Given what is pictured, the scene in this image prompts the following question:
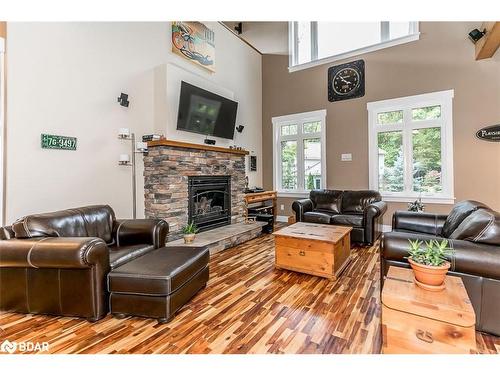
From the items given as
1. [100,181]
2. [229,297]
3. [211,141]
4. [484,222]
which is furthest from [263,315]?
[211,141]

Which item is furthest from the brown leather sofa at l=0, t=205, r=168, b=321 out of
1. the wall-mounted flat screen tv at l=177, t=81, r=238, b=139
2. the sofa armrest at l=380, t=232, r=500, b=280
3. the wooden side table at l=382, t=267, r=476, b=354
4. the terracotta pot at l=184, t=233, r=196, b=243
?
the sofa armrest at l=380, t=232, r=500, b=280

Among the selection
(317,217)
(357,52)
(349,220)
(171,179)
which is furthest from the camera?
(357,52)

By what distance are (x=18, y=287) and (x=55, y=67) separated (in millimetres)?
2307

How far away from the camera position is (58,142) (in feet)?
9.39

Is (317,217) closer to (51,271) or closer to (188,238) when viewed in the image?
(188,238)

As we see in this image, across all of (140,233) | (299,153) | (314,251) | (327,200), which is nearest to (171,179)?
(140,233)

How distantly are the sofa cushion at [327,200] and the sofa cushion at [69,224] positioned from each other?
3.48 metres

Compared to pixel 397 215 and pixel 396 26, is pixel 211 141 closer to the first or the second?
pixel 397 215

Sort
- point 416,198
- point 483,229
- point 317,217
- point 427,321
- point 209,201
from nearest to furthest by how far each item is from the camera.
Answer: point 427,321, point 483,229, point 317,217, point 209,201, point 416,198

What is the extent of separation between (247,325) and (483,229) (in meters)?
1.82

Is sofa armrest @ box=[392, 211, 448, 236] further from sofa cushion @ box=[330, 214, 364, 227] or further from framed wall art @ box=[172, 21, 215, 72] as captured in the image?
framed wall art @ box=[172, 21, 215, 72]

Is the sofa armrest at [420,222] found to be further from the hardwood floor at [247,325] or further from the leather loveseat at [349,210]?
the hardwood floor at [247,325]

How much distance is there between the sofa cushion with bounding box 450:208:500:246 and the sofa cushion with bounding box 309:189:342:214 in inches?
108

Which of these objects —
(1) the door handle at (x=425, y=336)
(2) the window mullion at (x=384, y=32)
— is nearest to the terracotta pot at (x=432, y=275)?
(1) the door handle at (x=425, y=336)
